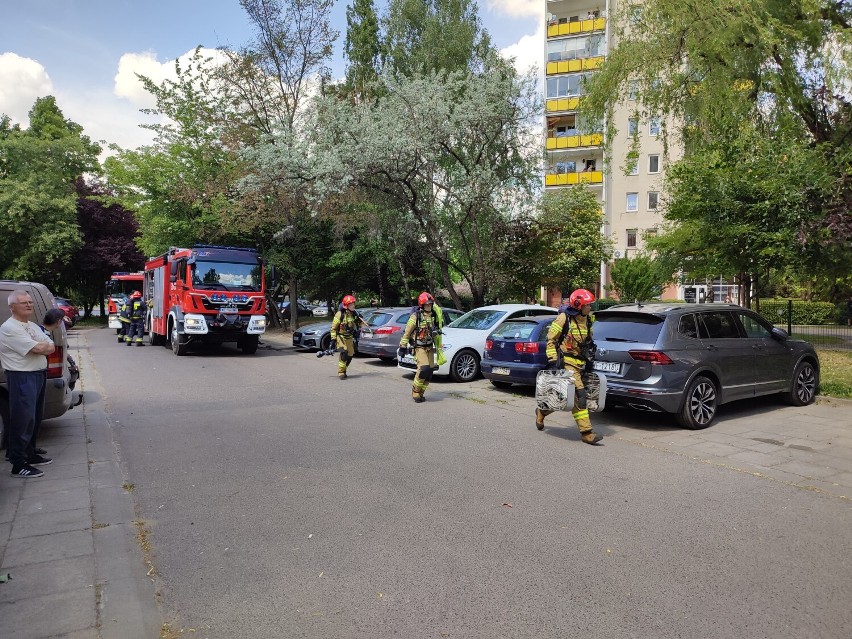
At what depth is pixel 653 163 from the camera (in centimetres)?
4547

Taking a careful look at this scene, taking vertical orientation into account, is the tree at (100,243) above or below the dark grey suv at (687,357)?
above

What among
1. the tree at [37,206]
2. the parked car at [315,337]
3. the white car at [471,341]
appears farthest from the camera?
the tree at [37,206]

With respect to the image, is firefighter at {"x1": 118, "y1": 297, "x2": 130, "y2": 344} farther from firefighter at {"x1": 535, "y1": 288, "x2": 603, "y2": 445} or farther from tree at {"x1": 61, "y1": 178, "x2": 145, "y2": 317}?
firefighter at {"x1": 535, "y1": 288, "x2": 603, "y2": 445}

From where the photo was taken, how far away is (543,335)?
10984 millimetres

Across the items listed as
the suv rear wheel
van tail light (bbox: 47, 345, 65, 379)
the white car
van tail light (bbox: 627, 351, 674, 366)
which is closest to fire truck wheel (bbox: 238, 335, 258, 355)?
the white car

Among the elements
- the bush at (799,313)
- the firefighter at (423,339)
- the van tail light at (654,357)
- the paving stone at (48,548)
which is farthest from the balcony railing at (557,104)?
the paving stone at (48,548)

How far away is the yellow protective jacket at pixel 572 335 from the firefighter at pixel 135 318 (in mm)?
18863

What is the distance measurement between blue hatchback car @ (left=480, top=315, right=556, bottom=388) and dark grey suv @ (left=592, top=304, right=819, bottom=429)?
6.72 ft

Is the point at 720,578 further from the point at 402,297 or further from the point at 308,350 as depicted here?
the point at 402,297

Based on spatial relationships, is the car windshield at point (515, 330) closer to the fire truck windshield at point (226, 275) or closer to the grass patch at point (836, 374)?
the grass patch at point (836, 374)

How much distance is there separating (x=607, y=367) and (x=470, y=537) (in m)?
4.53

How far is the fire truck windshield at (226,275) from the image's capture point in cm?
1748

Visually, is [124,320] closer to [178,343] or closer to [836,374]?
[178,343]

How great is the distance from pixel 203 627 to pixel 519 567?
191 cm
